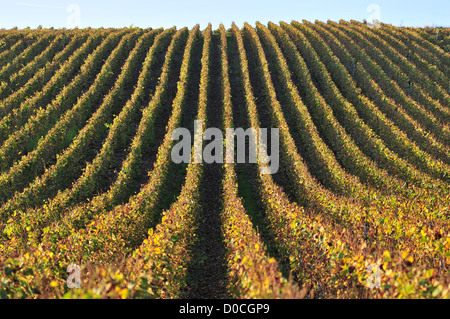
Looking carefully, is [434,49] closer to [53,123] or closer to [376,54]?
[376,54]

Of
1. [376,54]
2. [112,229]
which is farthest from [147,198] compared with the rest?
[376,54]

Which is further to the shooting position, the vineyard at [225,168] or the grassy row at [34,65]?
the grassy row at [34,65]

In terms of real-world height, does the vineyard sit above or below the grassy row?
below

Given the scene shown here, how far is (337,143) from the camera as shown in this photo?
68.3 feet

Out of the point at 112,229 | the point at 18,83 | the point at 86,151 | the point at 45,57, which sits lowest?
the point at 112,229

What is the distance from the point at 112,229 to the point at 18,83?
78.0 feet

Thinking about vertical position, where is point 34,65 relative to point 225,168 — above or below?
above

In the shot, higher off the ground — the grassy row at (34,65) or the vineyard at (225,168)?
the grassy row at (34,65)

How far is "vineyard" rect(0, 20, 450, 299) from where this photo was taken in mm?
7734

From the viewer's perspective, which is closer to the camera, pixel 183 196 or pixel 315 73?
pixel 183 196

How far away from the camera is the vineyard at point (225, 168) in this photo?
25.4 ft

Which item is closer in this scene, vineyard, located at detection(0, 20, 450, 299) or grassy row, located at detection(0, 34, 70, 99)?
vineyard, located at detection(0, 20, 450, 299)

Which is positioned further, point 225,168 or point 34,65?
point 34,65

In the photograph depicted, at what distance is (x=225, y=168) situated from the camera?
17922 mm
